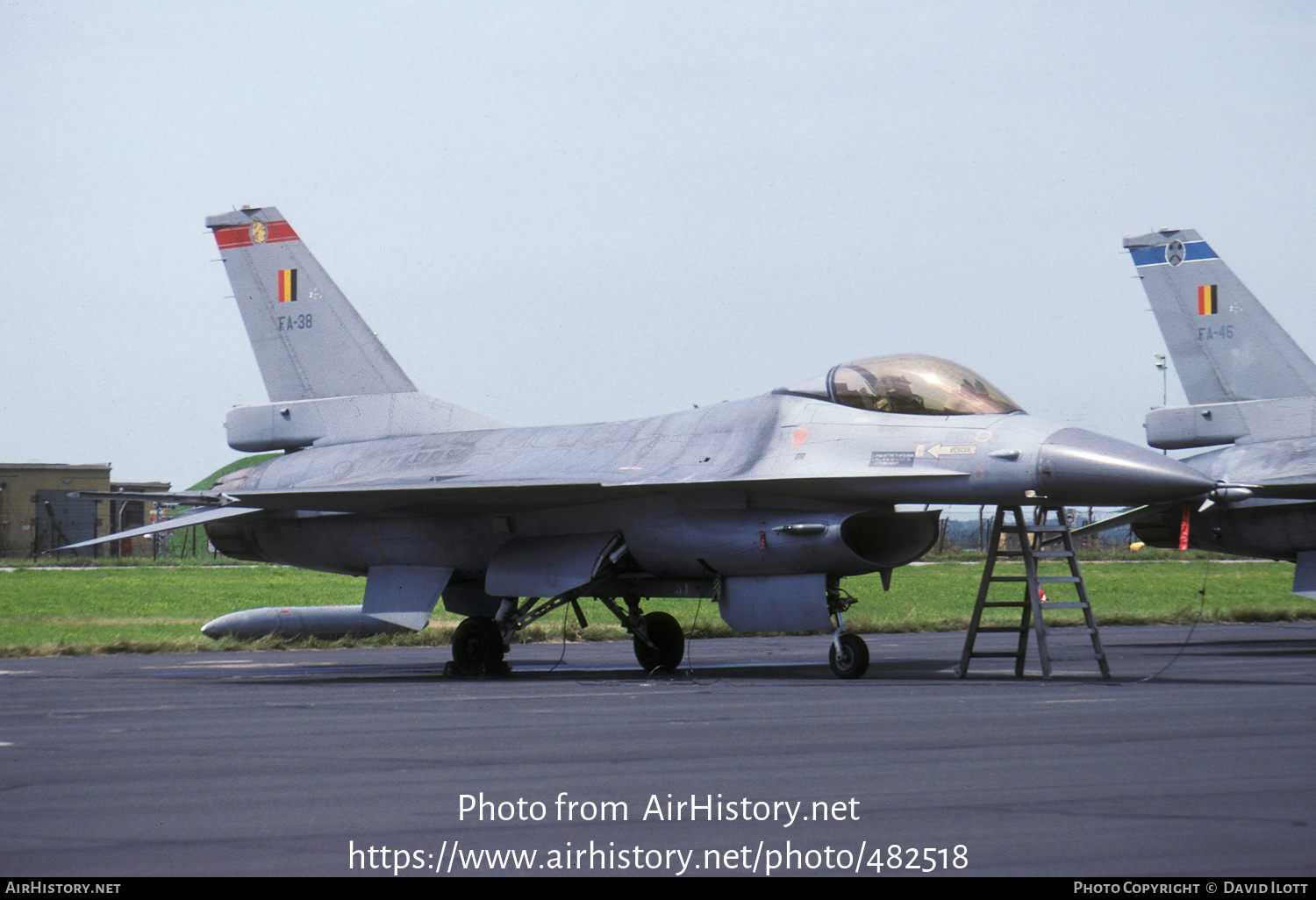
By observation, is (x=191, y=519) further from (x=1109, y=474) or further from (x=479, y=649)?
(x=1109, y=474)

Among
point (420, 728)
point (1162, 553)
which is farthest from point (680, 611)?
point (1162, 553)

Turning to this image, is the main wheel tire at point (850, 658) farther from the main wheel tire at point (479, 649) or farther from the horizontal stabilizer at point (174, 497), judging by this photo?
the horizontal stabilizer at point (174, 497)

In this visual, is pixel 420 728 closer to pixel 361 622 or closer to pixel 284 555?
pixel 284 555

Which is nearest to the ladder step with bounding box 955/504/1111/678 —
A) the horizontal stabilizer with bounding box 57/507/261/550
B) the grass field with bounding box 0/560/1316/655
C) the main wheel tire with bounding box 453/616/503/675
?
the main wheel tire with bounding box 453/616/503/675

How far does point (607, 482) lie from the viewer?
12.6 meters

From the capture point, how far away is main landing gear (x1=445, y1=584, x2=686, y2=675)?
13688mm

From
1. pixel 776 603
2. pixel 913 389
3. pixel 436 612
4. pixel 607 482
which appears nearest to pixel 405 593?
pixel 607 482

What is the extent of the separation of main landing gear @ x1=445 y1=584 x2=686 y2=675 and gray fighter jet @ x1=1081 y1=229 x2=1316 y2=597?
19.4 feet

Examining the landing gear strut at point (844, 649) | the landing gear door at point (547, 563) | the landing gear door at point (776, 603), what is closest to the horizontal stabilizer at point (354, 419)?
the landing gear door at point (547, 563)

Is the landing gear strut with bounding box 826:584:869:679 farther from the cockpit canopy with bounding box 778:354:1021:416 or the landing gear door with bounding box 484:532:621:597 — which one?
the landing gear door with bounding box 484:532:621:597

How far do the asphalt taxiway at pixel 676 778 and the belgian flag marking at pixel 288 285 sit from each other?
6.47 meters

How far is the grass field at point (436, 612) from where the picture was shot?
20203 millimetres

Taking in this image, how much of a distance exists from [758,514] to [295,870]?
8.31 meters

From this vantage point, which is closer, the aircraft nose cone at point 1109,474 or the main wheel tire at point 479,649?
the aircraft nose cone at point 1109,474
